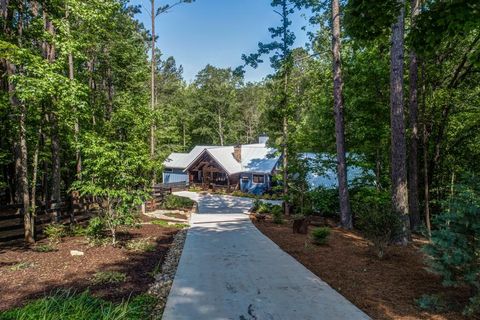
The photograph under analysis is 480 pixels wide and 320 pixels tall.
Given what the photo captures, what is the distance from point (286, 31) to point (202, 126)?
40.0 m

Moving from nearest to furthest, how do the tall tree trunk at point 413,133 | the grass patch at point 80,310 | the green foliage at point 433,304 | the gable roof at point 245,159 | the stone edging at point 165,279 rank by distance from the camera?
the grass patch at point 80,310 < the green foliage at point 433,304 < the stone edging at point 165,279 < the tall tree trunk at point 413,133 < the gable roof at point 245,159

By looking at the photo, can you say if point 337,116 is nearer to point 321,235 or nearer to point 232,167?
point 321,235

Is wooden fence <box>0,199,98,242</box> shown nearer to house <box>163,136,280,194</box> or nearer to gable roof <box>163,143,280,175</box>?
house <box>163,136,280,194</box>

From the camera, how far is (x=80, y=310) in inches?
184

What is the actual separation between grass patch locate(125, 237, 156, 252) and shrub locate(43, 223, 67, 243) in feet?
7.90

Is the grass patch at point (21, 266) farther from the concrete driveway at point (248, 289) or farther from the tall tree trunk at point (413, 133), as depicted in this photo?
the tall tree trunk at point (413, 133)

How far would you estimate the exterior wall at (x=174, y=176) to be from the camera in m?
42.6

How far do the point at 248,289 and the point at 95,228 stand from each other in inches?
244

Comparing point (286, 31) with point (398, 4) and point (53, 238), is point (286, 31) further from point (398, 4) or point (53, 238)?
point (53, 238)

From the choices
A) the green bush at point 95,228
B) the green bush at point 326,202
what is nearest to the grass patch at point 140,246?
the green bush at point 95,228

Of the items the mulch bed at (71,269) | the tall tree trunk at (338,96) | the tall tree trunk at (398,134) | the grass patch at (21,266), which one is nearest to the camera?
the mulch bed at (71,269)

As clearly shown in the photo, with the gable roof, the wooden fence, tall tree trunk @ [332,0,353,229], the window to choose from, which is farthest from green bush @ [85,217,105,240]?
the window

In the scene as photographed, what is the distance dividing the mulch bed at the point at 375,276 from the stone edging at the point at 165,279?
128 inches

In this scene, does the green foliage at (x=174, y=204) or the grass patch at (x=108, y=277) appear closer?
the grass patch at (x=108, y=277)
